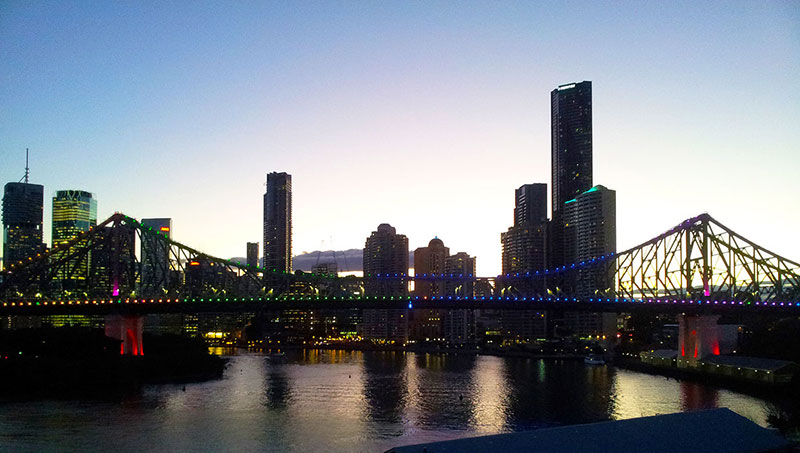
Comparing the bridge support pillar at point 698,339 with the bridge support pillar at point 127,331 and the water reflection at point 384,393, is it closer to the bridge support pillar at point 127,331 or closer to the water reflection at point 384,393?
the water reflection at point 384,393

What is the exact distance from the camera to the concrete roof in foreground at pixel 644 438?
2761cm

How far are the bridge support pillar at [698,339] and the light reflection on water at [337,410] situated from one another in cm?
503

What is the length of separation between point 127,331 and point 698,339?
211 ft

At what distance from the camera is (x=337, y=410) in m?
54.6

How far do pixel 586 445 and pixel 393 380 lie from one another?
54604 mm

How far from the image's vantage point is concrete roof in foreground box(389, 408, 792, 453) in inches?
1087

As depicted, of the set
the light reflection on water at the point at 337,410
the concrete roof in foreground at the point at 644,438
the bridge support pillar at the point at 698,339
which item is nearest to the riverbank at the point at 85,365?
the light reflection on water at the point at 337,410

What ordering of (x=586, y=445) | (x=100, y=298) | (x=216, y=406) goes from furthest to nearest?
(x=100, y=298)
(x=216, y=406)
(x=586, y=445)

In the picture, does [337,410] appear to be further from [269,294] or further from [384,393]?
[269,294]

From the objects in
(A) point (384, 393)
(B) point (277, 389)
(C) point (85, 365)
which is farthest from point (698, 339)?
(C) point (85, 365)

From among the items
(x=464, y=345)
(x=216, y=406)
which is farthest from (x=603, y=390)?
(x=464, y=345)

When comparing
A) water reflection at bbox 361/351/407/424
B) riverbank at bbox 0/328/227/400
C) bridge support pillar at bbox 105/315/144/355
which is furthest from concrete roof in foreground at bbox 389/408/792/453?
bridge support pillar at bbox 105/315/144/355

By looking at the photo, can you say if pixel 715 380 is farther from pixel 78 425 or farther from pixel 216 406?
pixel 78 425

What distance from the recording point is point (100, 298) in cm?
8881
